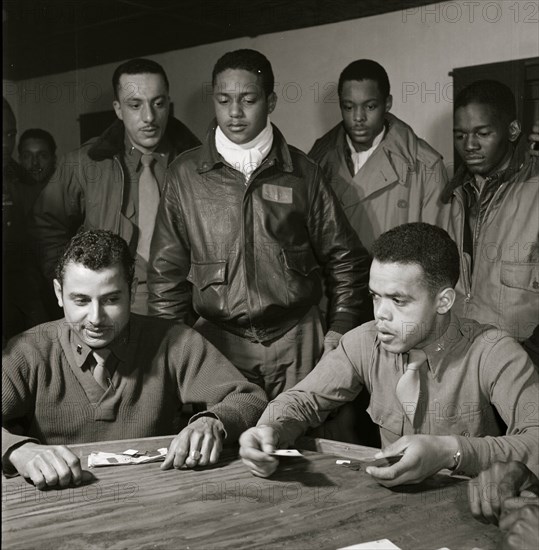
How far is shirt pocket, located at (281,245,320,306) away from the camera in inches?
106

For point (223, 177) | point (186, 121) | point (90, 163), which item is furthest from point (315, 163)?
point (90, 163)

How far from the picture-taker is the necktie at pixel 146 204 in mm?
2828

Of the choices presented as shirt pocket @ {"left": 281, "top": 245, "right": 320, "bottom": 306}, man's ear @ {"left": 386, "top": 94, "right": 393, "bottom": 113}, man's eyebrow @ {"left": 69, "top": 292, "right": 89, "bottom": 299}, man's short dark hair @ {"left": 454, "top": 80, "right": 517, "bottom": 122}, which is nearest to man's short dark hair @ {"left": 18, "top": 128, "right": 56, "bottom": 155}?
man's eyebrow @ {"left": 69, "top": 292, "right": 89, "bottom": 299}

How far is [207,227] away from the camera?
2691 mm

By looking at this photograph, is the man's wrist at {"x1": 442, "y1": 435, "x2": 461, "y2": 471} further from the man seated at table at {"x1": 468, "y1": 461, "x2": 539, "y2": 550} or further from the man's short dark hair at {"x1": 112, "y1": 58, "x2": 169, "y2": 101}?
the man's short dark hair at {"x1": 112, "y1": 58, "x2": 169, "y2": 101}

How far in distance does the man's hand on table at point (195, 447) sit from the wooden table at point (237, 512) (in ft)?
0.08

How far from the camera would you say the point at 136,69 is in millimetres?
2895

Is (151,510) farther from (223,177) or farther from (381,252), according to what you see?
(223,177)

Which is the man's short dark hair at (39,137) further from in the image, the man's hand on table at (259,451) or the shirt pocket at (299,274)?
the man's hand on table at (259,451)

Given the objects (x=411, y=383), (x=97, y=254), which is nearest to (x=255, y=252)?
(x=97, y=254)

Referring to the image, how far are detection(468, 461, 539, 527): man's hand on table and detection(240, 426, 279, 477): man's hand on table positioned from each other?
45 cm

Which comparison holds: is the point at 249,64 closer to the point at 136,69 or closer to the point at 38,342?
the point at 136,69

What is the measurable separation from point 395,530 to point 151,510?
1.59 ft

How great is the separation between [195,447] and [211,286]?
3.34 ft
